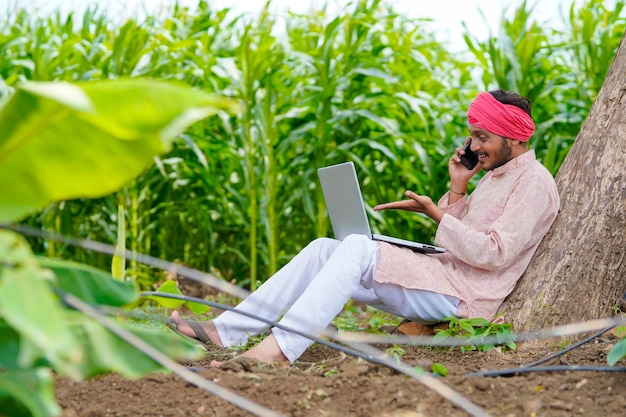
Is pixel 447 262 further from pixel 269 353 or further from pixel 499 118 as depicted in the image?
pixel 269 353

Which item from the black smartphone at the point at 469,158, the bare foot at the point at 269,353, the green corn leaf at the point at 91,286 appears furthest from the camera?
the black smartphone at the point at 469,158

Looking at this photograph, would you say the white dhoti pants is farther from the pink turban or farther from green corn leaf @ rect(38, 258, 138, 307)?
green corn leaf @ rect(38, 258, 138, 307)

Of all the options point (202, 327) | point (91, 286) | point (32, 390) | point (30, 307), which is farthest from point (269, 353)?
point (30, 307)

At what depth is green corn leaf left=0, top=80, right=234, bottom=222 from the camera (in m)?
1.32

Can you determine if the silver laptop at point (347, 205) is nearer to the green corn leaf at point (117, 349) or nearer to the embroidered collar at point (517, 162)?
the embroidered collar at point (517, 162)

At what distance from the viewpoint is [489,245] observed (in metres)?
2.85

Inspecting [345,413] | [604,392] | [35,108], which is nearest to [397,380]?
[345,413]

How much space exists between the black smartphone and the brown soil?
1.09 m

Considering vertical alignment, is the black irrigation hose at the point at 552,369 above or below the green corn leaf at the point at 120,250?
below

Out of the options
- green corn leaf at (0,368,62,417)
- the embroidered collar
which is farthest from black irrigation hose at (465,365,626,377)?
green corn leaf at (0,368,62,417)

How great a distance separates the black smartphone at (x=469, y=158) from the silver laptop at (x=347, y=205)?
0.42 meters

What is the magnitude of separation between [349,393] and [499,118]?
4.48ft

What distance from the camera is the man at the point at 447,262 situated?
2.80m

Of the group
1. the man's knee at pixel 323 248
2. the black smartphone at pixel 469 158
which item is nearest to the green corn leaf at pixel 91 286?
the man's knee at pixel 323 248
